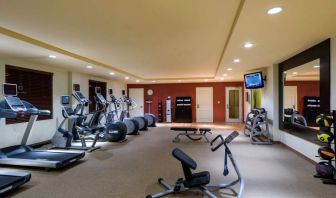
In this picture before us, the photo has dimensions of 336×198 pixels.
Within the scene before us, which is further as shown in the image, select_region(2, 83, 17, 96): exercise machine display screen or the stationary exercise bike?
select_region(2, 83, 17, 96): exercise machine display screen

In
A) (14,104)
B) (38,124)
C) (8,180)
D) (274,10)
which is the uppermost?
(274,10)

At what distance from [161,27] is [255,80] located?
15.8 ft

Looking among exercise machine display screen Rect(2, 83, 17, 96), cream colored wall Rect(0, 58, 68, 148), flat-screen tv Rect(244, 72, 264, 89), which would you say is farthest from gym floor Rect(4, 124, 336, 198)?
flat-screen tv Rect(244, 72, 264, 89)

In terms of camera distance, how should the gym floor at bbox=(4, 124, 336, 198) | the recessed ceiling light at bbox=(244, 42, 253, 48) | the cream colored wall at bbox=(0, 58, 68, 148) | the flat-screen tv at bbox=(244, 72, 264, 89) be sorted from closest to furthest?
the gym floor at bbox=(4, 124, 336, 198), the recessed ceiling light at bbox=(244, 42, 253, 48), the cream colored wall at bbox=(0, 58, 68, 148), the flat-screen tv at bbox=(244, 72, 264, 89)

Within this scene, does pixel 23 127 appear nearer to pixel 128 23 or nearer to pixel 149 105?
pixel 128 23

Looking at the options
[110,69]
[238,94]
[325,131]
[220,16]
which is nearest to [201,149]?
[325,131]

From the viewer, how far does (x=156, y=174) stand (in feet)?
12.8

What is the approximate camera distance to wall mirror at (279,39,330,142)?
4.16 meters

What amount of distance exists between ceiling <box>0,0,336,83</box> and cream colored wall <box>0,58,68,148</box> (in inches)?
26.2

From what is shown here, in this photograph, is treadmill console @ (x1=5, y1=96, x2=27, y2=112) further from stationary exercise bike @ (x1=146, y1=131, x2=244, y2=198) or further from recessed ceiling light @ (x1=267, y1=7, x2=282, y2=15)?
recessed ceiling light @ (x1=267, y1=7, x2=282, y2=15)

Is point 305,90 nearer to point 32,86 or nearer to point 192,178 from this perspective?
point 192,178

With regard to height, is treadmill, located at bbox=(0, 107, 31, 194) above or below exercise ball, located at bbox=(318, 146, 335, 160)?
below

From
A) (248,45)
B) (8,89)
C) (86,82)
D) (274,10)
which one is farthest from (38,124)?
(274,10)

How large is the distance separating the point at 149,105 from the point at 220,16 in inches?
413
